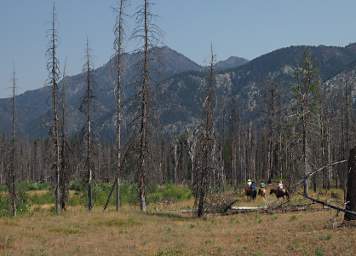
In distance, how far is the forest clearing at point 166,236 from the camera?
17531mm

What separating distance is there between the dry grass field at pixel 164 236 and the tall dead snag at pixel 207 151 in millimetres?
2662

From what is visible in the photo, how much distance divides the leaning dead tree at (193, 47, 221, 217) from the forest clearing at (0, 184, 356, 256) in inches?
89.4

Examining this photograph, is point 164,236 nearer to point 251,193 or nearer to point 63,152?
point 63,152

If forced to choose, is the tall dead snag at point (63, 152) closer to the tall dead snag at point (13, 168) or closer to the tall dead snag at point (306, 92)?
the tall dead snag at point (13, 168)

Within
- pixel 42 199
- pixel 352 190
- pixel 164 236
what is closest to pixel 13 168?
pixel 42 199

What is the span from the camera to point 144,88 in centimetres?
3294

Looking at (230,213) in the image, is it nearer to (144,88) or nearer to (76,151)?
(144,88)

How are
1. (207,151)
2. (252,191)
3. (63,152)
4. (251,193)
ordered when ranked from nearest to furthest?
(207,151) < (63,152) < (252,191) < (251,193)

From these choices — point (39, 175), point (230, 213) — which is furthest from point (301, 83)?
point (39, 175)

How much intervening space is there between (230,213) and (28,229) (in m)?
14.8

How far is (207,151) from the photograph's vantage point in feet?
107

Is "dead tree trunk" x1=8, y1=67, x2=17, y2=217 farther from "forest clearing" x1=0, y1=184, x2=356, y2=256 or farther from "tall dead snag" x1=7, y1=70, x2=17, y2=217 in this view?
"forest clearing" x1=0, y1=184, x2=356, y2=256

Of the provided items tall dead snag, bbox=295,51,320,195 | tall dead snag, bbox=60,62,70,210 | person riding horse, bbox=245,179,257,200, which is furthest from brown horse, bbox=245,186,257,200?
tall dead snag, bbox=60,62,70,210

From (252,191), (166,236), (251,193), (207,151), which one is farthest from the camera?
(251,193)
